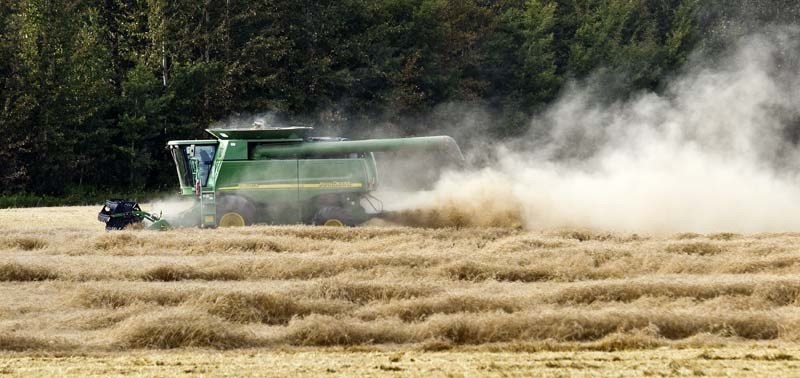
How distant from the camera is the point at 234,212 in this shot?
18.8 metres

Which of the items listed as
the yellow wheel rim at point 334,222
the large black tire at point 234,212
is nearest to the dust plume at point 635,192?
the yellow wheel rim at point 334,222

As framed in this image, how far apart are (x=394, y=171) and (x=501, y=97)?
68.4 ft

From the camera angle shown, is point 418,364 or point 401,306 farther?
point 401,306

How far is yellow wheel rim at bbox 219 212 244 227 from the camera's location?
18.8 meters

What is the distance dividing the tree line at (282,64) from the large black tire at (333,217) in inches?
583

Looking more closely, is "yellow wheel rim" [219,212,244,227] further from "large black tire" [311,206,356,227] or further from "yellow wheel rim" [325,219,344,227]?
"yellow wheel rim" [325,219,344,227]

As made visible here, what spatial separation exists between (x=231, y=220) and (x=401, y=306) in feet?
28.7

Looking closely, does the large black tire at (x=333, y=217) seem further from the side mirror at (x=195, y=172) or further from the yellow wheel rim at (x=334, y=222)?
the side mirror at (x=195, y=172)

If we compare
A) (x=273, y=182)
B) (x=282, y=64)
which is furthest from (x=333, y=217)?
(x=282, y=64)

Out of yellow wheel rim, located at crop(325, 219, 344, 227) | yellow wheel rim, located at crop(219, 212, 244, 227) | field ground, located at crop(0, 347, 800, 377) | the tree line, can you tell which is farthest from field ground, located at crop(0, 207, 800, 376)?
the tree line

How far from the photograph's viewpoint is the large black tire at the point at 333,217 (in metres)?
18.7

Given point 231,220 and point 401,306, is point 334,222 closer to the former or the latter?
point 231,220

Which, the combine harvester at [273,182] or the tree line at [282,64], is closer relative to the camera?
the combine harvester at [273,182]

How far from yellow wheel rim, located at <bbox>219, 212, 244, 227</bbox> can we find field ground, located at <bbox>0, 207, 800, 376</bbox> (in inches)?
137
